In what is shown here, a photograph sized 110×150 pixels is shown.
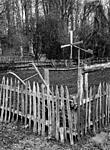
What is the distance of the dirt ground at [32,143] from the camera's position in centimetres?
350

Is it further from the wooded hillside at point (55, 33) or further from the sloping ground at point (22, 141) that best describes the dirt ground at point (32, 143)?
the wooded hillside at point (55, 33)

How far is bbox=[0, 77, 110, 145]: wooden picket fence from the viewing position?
365cm

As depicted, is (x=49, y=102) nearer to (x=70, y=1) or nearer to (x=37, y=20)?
(x=37, y=20)

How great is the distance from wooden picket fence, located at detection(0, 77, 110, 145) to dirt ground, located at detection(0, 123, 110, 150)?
13 cm

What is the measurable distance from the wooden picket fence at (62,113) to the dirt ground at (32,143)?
13 cm

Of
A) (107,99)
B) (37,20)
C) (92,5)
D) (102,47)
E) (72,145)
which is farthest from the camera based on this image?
(92,5)

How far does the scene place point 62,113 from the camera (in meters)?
3.65

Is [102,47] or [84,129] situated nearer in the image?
[84,129]

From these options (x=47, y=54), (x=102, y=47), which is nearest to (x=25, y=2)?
(x=47, y=54)

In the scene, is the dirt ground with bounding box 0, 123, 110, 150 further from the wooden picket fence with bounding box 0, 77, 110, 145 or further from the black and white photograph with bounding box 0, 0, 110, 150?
the wooden picket fence with bounding box 0, 77, 110, 145

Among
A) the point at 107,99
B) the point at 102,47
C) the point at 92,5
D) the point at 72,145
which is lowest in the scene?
the point at 72,145

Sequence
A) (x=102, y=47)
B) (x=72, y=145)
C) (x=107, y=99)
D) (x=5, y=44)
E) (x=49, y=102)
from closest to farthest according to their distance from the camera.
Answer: (x=72, y=145) → (x=49, y=102) → (x=107, y=99) → (x=102, y=47) → (x=5, y=44)

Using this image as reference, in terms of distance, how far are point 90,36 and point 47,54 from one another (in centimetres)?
522

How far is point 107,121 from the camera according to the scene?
14.8 feet
